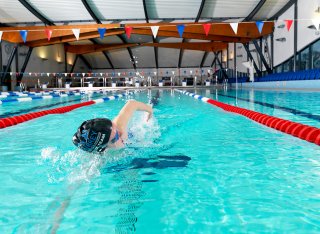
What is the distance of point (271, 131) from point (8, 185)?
3.05 m

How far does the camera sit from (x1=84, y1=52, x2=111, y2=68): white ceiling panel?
3509 cm

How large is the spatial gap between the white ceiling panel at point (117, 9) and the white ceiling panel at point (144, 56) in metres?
14.6

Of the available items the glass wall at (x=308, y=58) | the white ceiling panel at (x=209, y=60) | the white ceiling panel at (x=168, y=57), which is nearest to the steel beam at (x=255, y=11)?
the glass wall at (x=308, y=58)

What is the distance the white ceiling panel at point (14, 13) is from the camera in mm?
15476

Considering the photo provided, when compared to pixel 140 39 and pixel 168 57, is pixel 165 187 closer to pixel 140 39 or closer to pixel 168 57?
pixel 140 39

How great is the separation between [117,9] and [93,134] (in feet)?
51.7

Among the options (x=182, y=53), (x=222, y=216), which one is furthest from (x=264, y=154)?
(x=182, y=53)

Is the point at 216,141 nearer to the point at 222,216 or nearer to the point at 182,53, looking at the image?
the point at 222,216

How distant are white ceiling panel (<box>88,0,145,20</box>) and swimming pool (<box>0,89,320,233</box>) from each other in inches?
522

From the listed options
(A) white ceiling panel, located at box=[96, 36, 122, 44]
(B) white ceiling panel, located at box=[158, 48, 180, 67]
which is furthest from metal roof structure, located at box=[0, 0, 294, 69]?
(B) white ceiling panel, located at box=[158, 48, 180, 67]

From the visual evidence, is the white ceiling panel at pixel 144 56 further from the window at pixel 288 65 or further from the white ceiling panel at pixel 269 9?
the window at pixel 288 65

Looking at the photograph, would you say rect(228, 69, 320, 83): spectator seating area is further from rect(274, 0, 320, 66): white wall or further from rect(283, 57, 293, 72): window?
rect(274, 0, 320, 66): white wall

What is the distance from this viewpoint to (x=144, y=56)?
34594 mm

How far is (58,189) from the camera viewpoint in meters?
2.06
